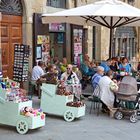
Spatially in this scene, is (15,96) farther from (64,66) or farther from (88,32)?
(88,32)

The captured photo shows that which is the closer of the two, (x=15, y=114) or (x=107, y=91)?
(x=15, y=114)

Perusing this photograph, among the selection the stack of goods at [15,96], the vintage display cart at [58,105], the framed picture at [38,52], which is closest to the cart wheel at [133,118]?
the vintage display cart at [58,105]

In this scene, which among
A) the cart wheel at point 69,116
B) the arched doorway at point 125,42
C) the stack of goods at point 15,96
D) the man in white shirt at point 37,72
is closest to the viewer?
the stack of goods at point 15,96

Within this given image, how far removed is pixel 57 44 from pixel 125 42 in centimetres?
814

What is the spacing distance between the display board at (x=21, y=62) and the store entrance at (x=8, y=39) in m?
0.30

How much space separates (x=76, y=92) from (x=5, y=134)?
3.10m

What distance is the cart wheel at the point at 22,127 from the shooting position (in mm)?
8664

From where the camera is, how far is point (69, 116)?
9977 mm

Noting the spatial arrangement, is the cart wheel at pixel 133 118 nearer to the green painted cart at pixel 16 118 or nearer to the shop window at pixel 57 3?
the green painted cart at pixel 16 118

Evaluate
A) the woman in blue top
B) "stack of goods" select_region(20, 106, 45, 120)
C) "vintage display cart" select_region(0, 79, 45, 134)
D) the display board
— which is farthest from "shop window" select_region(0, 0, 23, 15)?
"stack of goods" select_region(20, 106, 45, 120)

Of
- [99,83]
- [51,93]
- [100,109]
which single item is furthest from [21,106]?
[100,109]

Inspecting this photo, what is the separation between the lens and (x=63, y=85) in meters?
10.3

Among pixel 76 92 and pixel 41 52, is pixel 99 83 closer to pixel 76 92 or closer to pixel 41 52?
pixel 76 92

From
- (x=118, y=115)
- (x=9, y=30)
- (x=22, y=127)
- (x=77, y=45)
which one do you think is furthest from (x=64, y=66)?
(x=22, y=127)
